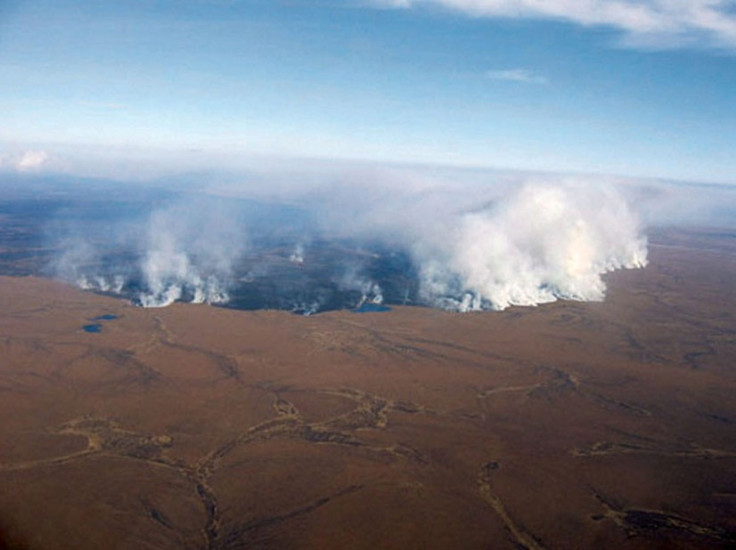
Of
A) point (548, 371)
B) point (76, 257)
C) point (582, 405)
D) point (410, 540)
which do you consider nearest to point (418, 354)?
point (548, 371)

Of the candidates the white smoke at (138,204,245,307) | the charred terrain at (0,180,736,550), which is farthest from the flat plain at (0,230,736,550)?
the white smoke at (138,204,245,307)

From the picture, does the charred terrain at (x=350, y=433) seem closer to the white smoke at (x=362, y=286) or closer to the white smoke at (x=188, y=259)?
the white smoke at (x=188, y=259)

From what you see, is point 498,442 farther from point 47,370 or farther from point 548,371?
point 47,370

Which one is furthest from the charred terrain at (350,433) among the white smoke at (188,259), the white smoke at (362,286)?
the white smoke at (362,286)

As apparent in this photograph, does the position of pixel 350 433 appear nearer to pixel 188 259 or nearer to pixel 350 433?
pixel 350 433

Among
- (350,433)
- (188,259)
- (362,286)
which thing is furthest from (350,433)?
(188,259)

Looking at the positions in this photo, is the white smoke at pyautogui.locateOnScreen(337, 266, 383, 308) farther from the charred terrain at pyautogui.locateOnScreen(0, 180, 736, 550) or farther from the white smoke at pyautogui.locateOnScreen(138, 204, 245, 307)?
the white smoke at pyautogui.locateOnScreen(138, 204, 245, 307)

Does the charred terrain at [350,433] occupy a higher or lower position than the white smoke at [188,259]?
lower
